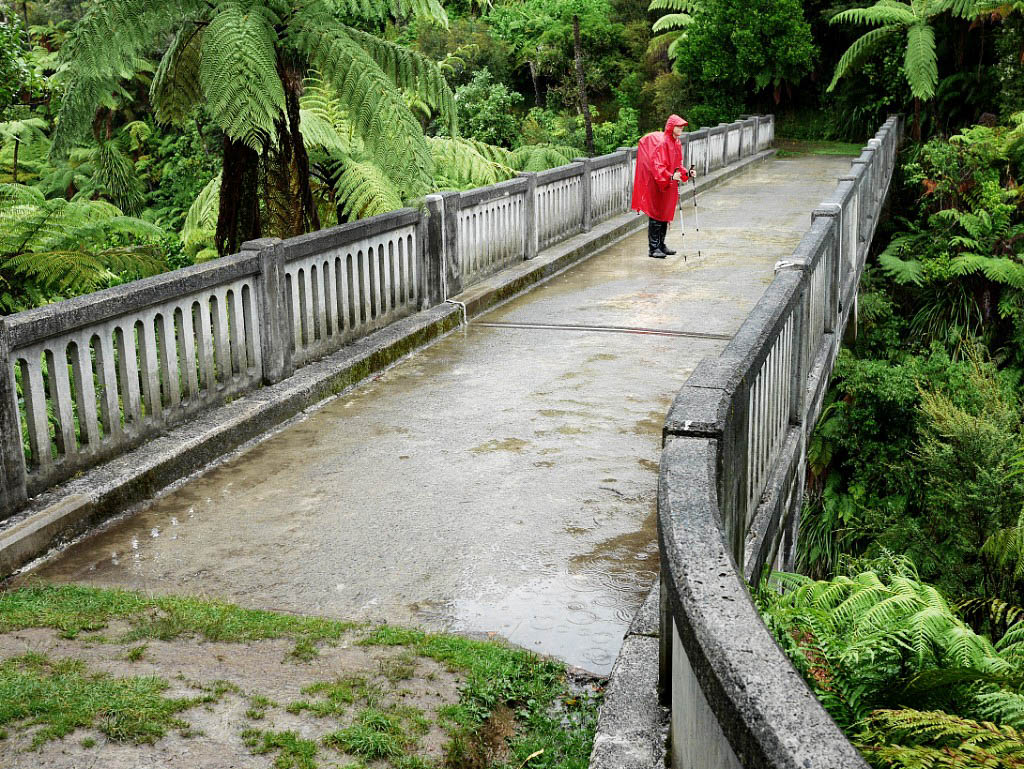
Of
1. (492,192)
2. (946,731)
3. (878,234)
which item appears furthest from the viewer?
Answer: (878,234)

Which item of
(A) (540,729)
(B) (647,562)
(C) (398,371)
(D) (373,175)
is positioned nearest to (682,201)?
(D) (373,175)

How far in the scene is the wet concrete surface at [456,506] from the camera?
15.6ft

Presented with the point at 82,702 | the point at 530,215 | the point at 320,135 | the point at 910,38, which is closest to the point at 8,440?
the point at 82,702

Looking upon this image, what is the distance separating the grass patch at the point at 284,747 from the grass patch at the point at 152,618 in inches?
27.9

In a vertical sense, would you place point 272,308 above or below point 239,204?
below

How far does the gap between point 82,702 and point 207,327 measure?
3425 mm

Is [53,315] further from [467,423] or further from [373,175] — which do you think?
[373,175]

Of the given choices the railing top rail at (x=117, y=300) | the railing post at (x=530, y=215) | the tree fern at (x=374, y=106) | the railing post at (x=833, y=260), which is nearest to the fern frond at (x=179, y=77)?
the tree fern at (x=374, y=106)

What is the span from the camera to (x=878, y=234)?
2089 cm

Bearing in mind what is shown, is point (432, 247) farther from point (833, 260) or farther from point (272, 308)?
point (833, 260)

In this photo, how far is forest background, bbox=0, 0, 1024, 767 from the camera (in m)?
4.34

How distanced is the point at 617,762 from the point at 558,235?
439 inches

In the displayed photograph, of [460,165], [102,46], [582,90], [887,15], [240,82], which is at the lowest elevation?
[460,165]

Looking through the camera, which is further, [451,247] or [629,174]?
[629,174]
